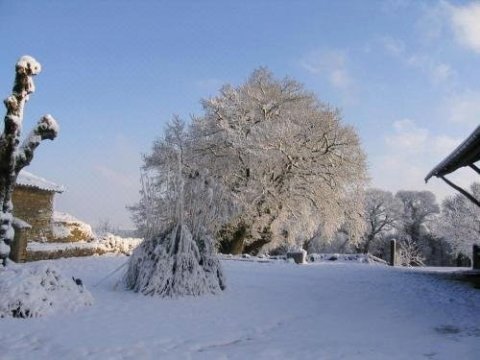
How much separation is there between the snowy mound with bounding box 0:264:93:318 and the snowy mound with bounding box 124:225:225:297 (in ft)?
3.76

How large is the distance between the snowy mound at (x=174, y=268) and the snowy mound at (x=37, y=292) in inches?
45.1

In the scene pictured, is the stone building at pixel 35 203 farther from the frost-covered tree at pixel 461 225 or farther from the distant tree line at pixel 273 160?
the frost-covered tree at pixel 461 225

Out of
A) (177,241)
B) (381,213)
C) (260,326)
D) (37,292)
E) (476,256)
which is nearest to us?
(260,326)

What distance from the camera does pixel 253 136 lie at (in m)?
20.3

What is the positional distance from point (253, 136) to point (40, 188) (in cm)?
951

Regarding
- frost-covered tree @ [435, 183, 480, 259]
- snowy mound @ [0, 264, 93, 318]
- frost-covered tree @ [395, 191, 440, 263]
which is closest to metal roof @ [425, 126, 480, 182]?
snowy mound @ [0, 264, 93, 318]

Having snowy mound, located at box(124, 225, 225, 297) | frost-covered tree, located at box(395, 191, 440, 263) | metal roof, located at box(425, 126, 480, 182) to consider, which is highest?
frost-covered tree, located at box(395, 191, 440, 263)

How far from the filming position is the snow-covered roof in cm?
2034

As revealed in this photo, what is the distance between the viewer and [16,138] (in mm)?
8047

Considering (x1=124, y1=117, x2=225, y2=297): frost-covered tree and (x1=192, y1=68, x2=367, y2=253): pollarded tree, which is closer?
(x1=124, y1=117, x2=225, y2=297): frost-covered tree

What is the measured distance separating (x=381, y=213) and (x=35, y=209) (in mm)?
36297

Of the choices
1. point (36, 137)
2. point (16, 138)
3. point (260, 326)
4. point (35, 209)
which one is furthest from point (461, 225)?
point (16, 138)

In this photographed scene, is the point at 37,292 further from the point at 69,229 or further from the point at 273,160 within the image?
the point at 69,229

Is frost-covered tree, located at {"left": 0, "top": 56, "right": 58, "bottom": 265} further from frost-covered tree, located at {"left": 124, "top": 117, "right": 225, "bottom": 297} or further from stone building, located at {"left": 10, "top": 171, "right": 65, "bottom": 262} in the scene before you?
stone building, located at {"left": 10, "top": 171, "right": 65, "bottom": 262}
